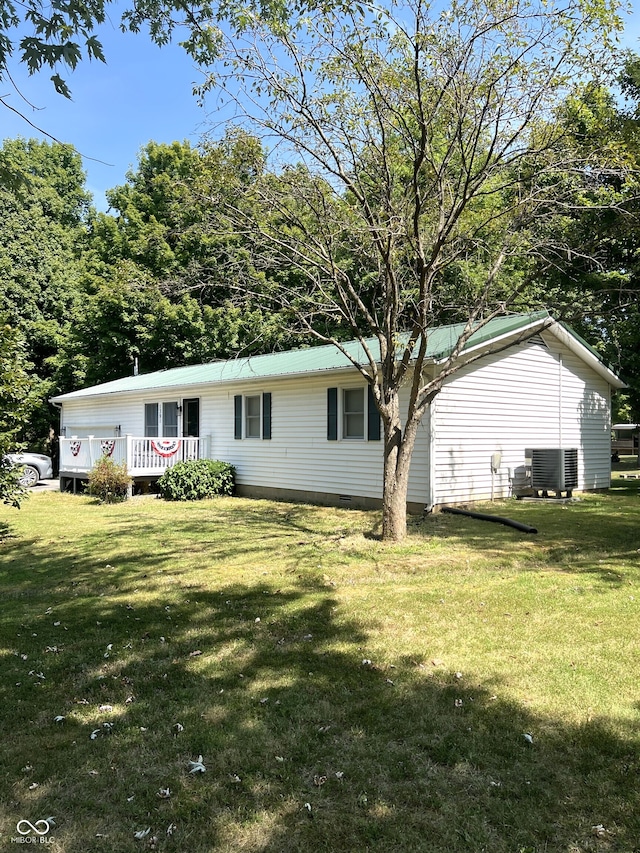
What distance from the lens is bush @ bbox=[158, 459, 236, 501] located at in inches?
567

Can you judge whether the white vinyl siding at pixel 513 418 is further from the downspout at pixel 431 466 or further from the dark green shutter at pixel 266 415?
the dark green shutter at pixel 266 415

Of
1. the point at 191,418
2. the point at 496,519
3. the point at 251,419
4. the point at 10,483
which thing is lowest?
the point at 496,519

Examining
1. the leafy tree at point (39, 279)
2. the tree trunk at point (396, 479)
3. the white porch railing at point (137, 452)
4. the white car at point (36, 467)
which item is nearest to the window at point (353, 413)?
the tree trunk at point (396, 479)

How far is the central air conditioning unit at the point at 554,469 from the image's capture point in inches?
499

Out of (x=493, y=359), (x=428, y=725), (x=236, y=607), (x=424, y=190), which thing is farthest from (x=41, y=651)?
(x=493, y=359)

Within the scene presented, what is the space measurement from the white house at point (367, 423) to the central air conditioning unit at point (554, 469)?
25cm

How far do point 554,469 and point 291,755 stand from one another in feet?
36.5

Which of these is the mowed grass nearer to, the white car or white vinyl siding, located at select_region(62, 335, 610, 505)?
white vinyl siding, located at select_region(62, 335, 610, 505)

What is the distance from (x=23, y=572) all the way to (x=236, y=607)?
299 centimetres

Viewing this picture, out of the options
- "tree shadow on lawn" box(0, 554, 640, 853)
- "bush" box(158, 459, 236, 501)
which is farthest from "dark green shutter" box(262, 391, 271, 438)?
"tree shadow on lawn" box(0, 554, 640, 853)

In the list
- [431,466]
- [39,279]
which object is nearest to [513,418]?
[431,466]

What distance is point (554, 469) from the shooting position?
12.8 metres

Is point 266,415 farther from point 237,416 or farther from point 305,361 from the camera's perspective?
point 305,361

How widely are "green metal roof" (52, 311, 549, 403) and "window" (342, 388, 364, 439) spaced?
653mm
